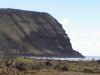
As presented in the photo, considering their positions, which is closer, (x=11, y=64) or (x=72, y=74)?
(x=72, y=74)

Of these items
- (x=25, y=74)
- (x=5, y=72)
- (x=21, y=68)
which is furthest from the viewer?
(x=21, y=68)

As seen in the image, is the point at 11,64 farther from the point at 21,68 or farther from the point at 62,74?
the point at 62,74

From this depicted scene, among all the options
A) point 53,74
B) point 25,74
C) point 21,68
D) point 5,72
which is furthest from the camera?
point 21,68

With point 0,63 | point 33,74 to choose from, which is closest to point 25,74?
point 33,74

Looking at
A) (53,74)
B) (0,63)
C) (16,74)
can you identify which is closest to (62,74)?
(53,74)

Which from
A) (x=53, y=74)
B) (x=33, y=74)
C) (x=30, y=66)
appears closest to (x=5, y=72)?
(x=33, y=74)

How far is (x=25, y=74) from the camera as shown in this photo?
2620 centimetres

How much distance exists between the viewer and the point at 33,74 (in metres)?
26.9

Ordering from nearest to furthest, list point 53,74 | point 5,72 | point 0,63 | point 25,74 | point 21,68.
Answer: point 5,72, point 25,74, point 53,74, point 21,68, point 0,63

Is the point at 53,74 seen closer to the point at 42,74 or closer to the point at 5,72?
the point at 42,74

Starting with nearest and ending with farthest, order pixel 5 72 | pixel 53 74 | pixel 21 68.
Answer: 1. pixel 5 72
2. pixel 53 74
3. pixel 21 68

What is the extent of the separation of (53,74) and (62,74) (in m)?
0.86

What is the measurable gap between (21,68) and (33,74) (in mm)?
4055

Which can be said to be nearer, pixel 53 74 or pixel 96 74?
pixel 53 74
